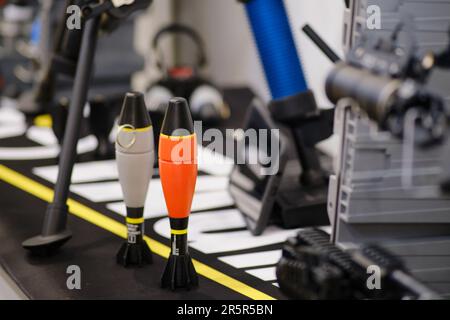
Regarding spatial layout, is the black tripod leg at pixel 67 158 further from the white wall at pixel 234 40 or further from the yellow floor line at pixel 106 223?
the white wall at pixel 234 40

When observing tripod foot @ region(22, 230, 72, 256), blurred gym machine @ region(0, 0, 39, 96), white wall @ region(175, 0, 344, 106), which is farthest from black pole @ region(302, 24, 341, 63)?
blurred gym machine @ region(0, 0, 39, 96)

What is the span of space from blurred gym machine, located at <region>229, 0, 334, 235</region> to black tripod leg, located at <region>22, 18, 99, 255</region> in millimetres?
508

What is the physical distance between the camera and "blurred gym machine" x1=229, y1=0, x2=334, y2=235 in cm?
225

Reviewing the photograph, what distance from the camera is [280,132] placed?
2.28 metres

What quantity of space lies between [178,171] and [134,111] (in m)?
0.19

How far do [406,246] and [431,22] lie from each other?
470 millimetres

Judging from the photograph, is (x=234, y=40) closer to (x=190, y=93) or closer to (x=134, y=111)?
(x=190, y=93)

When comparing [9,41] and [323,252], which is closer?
[323,252]

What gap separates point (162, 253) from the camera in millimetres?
2027

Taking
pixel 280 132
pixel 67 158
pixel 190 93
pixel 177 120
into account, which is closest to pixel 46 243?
pixel 67 158

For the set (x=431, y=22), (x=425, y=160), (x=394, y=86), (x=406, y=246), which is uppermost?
(x=431, y=22)
